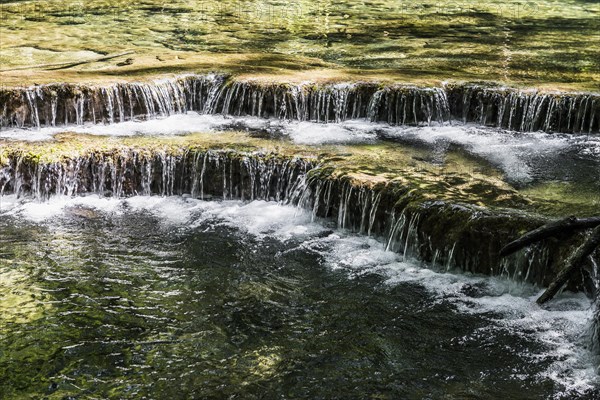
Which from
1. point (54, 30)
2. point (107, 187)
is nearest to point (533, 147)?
point (107, 187)

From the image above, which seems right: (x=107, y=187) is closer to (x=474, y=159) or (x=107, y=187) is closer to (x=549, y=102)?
(x=474, y=159)

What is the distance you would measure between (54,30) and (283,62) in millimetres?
6183

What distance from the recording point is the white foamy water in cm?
962

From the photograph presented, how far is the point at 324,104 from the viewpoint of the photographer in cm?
1100

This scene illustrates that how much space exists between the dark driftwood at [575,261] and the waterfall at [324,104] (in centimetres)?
487

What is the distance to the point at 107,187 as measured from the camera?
9.40 metres

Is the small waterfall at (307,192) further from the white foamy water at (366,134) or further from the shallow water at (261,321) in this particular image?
the white foamy water at (366,134)

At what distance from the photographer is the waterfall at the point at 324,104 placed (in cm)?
1045

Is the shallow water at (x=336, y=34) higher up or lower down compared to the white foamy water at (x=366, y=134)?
higher up

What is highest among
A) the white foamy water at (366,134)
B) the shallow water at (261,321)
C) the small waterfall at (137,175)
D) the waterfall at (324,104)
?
the waterfall at (324,104)

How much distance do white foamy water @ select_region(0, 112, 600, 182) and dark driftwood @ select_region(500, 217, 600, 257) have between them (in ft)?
10.0

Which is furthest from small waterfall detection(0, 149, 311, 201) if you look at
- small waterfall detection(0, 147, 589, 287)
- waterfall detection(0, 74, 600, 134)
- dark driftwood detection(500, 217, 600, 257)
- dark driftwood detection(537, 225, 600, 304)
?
dark driftwood detection(537, 225, 600, 304)

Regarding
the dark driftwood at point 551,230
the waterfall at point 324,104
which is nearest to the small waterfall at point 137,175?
the waterfall at point 324,104

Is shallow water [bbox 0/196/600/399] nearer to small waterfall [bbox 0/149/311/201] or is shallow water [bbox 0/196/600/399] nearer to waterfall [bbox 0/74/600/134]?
small waterfall [bbox 0/149/311/201]
